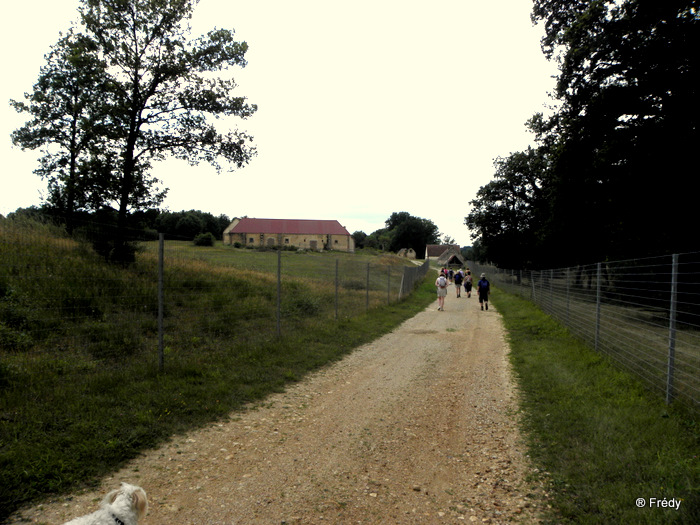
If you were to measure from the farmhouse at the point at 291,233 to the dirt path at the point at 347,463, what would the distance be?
245ft

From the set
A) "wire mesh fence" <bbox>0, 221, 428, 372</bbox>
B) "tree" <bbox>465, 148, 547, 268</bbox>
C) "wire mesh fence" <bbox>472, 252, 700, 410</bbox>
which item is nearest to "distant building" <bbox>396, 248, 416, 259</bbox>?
"tree" <bbox>465, 148, 547, 268</bbox>

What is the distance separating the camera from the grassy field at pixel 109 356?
383cm

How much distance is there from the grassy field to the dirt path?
0.39 metres

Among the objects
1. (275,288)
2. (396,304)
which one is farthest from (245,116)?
(396,304)

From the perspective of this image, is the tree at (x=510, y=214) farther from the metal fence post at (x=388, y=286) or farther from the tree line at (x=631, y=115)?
the metal fence post at (x=388, y=286)

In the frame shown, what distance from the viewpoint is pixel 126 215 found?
14.7 metres

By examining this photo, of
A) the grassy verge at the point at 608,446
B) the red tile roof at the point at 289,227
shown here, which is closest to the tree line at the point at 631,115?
the grassy verge at the point at 608,446

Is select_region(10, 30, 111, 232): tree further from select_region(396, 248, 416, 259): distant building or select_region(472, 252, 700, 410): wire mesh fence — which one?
select_region(396, 248, 416, 259): distant building

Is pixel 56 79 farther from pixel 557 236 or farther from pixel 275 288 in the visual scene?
pixel 557 236

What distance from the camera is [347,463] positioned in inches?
157

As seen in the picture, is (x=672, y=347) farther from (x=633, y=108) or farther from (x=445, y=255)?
(x=445, y=255)

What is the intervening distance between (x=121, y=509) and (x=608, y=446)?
166 inches

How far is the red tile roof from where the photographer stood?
8194cm

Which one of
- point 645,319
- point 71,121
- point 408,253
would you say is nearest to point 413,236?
point 408,253
